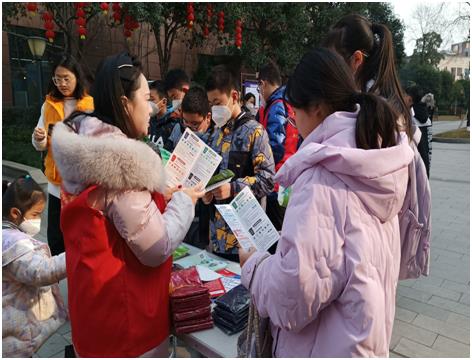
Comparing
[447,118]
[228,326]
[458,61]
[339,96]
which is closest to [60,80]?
[228,326]

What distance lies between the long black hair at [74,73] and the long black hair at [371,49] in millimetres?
1992

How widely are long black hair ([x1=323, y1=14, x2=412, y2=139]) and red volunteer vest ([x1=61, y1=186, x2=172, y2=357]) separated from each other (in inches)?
36.8

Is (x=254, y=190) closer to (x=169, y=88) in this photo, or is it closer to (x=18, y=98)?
(x=169, y=88)

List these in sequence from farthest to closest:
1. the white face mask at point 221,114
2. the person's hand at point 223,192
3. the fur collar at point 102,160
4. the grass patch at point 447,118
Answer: the grass patch at point 447,118 < the white face mask at point 221,114 < the person's hand at point 223,192 < the fur collar at point 102,160

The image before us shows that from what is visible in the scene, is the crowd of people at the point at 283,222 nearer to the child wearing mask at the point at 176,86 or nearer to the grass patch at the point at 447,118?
the child wearing mask at the point at 176,86

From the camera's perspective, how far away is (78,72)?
2.84 meters

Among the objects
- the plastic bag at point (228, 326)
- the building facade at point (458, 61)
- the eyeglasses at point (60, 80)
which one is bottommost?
the plastic bag at point (228, 326)

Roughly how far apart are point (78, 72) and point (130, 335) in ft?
7.10

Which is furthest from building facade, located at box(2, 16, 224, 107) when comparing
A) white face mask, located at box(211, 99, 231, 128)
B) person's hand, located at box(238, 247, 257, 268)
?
person's hand, located at box(238, 247, 257, 268)

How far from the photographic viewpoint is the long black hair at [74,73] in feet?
9.08

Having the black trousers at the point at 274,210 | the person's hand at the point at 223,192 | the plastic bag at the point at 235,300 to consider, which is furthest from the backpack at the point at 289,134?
the plastic bag at the point at 235,300

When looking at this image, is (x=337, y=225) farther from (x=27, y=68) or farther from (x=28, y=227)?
(x=27, y=68)

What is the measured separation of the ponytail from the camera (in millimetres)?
1014

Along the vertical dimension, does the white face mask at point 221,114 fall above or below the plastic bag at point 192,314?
above
